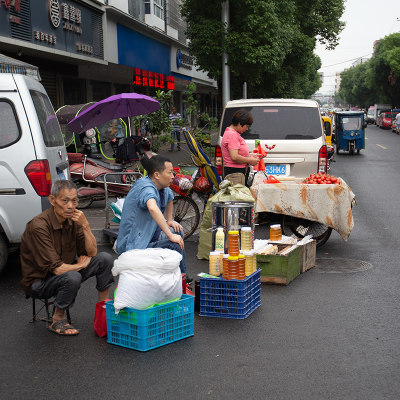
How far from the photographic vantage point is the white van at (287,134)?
10492mm

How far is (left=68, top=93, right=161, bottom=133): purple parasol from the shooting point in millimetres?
11281

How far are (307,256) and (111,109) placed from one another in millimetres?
5741

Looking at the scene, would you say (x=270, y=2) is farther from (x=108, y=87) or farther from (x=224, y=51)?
(x=108, y=87)

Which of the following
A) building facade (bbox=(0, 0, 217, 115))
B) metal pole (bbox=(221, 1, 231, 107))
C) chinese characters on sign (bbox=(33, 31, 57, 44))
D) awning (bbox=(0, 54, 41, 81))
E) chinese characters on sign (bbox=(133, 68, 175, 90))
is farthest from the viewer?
chinese characters on sign (bbox=(133, 68, 175, 90))

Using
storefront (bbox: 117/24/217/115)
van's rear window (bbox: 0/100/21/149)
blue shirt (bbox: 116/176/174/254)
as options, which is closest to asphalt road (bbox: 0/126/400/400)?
blue shirt (bbox: 116/176/174/254)

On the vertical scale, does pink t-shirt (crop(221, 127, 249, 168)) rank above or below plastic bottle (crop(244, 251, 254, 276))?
above

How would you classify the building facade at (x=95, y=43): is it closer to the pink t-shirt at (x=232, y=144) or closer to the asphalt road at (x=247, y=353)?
the pink t-shirt at (x=232, y=144)

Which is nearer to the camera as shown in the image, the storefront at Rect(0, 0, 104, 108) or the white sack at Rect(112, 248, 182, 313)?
the white sack at Rect(112, 248, 182, 313)

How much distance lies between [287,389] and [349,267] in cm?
368

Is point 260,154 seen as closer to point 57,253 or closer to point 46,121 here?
point 46,121

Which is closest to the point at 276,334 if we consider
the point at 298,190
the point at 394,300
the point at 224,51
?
the point at 394,300

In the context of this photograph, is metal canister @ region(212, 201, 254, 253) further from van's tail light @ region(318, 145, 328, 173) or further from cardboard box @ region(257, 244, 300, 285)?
van's tail light @ region(318, 145, 328, 173)

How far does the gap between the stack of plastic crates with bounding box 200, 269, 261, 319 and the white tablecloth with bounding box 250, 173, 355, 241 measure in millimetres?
2690

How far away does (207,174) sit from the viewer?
366 inches
